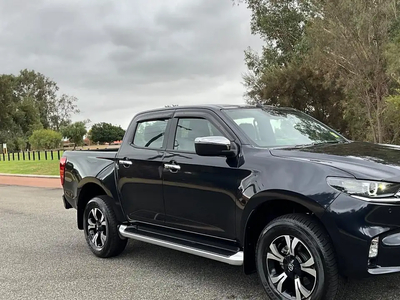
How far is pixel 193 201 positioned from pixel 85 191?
7.75 ft

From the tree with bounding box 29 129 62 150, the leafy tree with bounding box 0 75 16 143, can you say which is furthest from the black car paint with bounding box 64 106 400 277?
the leafy tree with bounding box 0 75 16 143

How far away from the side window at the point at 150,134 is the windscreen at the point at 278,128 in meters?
0.93

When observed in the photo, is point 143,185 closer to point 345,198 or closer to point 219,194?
point 219,194

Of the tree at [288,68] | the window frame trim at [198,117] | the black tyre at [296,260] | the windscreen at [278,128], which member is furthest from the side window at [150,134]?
the tree at [288,68]

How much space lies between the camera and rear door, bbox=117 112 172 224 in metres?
4.84

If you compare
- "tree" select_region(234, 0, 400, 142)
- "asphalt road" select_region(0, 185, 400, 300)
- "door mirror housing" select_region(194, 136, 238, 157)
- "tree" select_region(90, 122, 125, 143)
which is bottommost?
"asphalt road" select_region(0, 185, 400, 300)

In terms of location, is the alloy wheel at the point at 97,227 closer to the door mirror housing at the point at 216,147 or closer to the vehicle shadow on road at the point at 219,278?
the vehicle shadow on road at the point at 219,278

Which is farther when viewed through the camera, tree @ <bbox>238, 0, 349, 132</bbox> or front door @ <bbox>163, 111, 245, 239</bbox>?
tree @ <bbox>238, 0, 349, 132</bbox>

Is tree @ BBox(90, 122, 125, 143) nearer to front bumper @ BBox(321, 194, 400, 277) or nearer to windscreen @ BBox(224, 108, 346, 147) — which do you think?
windscreen @ BBox(224, 108, 346, 147)

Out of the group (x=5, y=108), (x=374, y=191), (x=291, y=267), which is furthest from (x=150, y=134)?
(x=5, y=108)

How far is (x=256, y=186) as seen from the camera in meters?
3.78

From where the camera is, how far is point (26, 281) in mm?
4906

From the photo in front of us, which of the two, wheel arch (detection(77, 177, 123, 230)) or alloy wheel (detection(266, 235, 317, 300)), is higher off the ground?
wheel arch (detection(77, 177, 123, 230))

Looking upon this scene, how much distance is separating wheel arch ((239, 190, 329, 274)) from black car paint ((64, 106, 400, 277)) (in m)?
0.01
